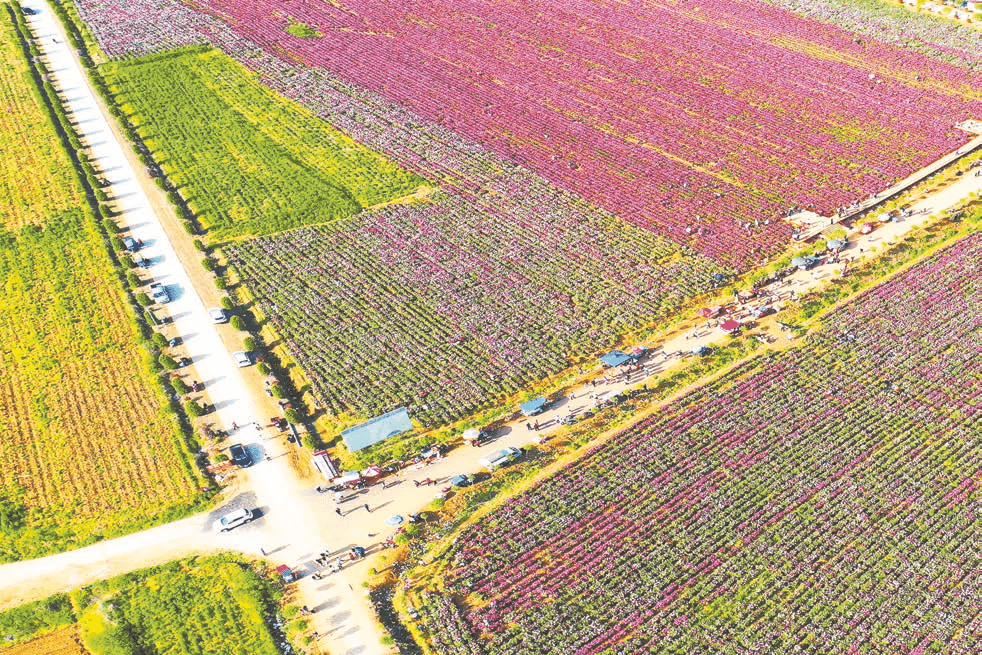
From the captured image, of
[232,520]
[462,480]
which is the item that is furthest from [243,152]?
[462,480]

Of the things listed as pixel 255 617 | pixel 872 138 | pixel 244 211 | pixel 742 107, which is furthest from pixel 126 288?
pixel 872 138

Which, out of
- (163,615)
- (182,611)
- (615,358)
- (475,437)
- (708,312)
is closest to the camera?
(163,615)

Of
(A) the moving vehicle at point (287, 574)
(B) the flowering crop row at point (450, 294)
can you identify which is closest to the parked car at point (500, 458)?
(B) the flowering crop row at point (450, 294)

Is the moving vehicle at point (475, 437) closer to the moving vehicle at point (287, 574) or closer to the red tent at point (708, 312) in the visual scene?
the moving vehicle at point (287, 574)

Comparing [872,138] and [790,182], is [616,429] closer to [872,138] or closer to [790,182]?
→ [790,182]

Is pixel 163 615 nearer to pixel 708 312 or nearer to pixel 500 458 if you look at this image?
pixel 500 458

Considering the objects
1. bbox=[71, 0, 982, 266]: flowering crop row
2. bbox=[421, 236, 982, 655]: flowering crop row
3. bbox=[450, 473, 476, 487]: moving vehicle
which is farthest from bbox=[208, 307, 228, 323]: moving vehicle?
bbox=[71, 0, 982, 266]: flowering crop row
